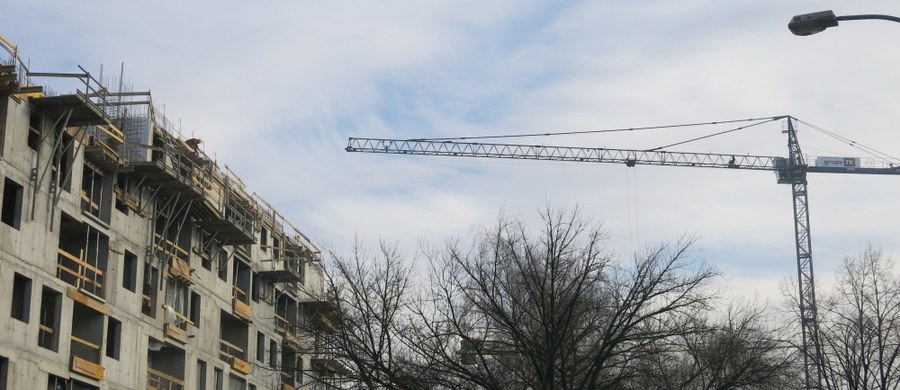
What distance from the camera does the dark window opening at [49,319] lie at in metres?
41.9

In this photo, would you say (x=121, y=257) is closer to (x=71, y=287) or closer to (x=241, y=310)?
(x=71, y=287)

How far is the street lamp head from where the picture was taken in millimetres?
22062

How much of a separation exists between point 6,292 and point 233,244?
21.6m

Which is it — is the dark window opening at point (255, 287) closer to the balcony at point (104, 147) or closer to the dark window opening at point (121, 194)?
the dark window opening at point (121, 194)

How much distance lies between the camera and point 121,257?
47.3 meters

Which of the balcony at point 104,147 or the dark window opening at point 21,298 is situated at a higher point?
the balcony at point 104,147

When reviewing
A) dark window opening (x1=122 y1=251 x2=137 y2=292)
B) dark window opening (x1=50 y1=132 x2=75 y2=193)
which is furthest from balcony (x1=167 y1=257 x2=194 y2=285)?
dark window opening (x1=50 y1=132 x2=75 y2=193)

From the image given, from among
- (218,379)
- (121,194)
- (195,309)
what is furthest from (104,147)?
(218,379)

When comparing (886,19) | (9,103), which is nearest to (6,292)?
(9,103)

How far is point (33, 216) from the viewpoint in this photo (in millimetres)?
40906

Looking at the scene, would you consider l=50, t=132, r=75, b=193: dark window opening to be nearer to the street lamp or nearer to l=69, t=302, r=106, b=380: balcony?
l=69, t=302, r=106, b=380: balcony

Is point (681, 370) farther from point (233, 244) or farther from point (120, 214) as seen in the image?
point (233, 244)

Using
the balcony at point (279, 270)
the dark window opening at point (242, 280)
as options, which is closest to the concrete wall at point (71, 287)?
the dark window opening at point (242, 280)

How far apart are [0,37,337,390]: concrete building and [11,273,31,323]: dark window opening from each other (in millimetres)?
45
